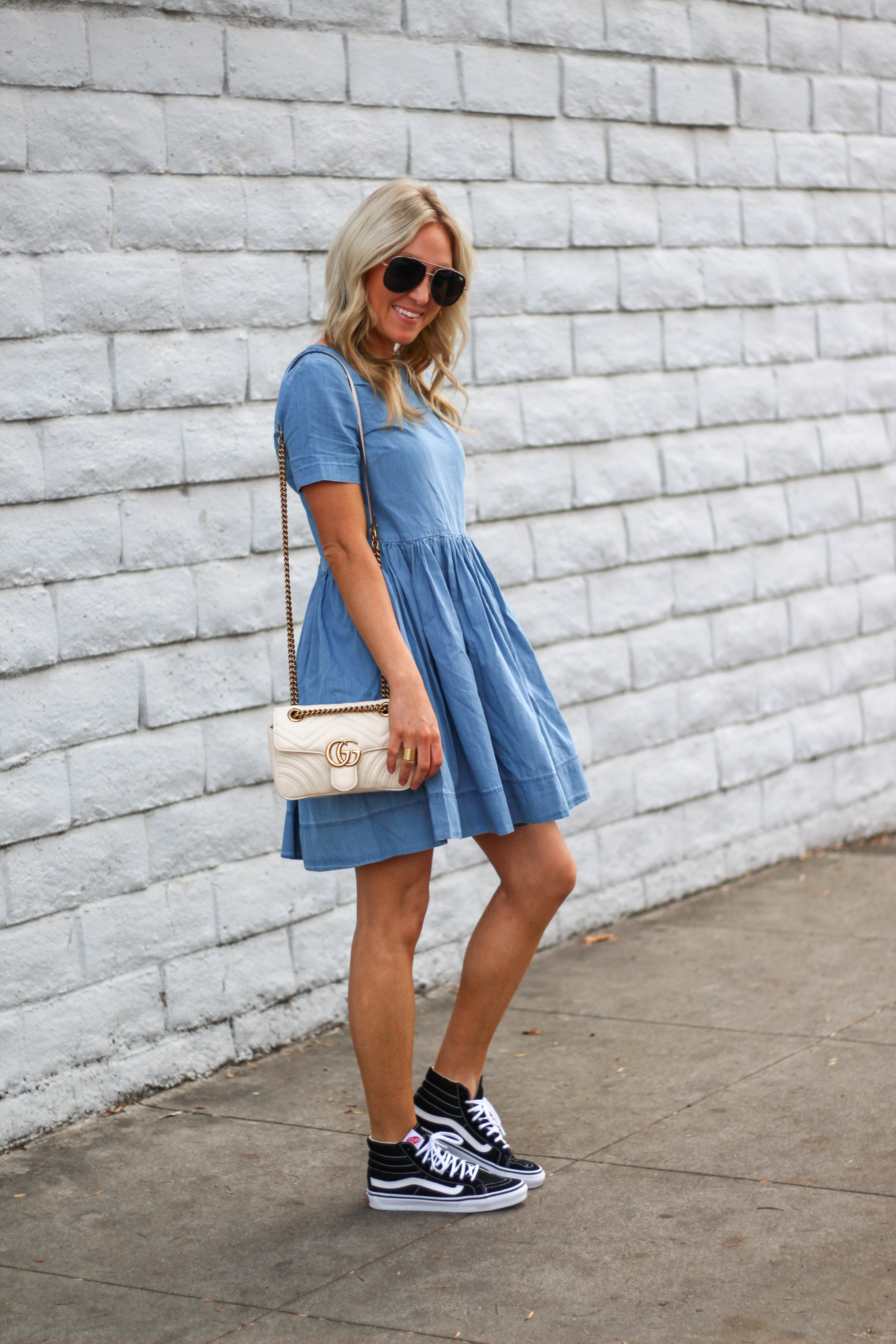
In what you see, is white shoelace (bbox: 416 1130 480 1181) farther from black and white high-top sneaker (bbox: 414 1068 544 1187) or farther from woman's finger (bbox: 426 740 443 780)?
woman's finger (bbox: 426 740 443 780)

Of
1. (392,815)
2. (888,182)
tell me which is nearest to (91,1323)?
(392,815)

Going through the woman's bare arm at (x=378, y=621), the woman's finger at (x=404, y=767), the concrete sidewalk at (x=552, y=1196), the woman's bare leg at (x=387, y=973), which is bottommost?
the concrete sidewalk at (x=552, y=1196)

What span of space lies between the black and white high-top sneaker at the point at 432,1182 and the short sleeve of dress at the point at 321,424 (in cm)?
136

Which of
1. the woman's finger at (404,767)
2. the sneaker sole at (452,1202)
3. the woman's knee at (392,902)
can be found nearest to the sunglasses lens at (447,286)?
the woman's finger at (404,767)

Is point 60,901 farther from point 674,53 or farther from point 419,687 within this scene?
point 674,53

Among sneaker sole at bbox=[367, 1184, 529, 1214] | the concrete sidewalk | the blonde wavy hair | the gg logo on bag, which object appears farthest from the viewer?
sneaker sole at bbox=[367, 1184, 529, 1214]

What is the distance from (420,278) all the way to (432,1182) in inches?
71.5

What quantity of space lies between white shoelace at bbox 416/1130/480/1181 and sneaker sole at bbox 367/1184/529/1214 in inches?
1.6

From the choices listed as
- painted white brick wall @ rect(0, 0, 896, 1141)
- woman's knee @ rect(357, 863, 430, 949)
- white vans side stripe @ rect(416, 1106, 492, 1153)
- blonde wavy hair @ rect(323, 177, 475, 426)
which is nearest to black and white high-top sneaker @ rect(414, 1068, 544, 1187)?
white vans side stripe @ rect(416, 1106, 492, 1153)

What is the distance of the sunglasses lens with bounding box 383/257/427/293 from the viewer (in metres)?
3.12

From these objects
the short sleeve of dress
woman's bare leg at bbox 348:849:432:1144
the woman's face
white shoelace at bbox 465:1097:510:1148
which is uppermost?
the woman's face

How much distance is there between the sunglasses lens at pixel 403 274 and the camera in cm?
312

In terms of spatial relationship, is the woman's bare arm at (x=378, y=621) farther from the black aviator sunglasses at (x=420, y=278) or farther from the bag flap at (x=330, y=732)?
the black aviator sunglasses at (x=420, y=278)

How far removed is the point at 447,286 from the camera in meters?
3.22
